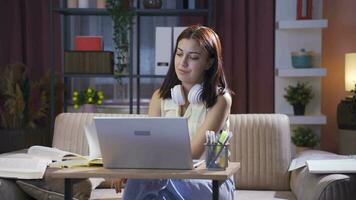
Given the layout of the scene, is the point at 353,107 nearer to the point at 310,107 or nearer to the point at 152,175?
the point at 310,107

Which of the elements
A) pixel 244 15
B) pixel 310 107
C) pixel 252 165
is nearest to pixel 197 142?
pixel 252 165

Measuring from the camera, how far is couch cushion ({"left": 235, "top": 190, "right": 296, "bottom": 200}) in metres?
2.78

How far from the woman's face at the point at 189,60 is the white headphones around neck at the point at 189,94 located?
4cm

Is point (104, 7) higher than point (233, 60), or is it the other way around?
point (104, 7)

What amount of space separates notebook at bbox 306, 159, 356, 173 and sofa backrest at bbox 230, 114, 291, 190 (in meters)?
0.29

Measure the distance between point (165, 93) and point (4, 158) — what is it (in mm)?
793

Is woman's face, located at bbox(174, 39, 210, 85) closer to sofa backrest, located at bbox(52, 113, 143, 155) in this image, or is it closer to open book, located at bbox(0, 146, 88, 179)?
open book, located at bbox(0, 146, 88, 179)

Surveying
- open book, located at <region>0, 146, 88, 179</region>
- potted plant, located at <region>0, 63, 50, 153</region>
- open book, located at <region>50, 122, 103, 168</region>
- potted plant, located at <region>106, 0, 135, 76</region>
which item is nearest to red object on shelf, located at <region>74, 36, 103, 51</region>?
potted plant, located at <region>106, 0, 135, 76</region>

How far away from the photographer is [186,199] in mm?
2014

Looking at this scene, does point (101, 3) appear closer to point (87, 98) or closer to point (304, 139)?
point (87, 98)

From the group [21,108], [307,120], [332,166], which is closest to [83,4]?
[21,108]

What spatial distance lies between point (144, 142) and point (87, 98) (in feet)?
8.68

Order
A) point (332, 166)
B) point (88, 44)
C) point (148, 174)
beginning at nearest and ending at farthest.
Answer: point (148, 174), point (332, 166), point (88, 44)

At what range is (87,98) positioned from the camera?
438cm
